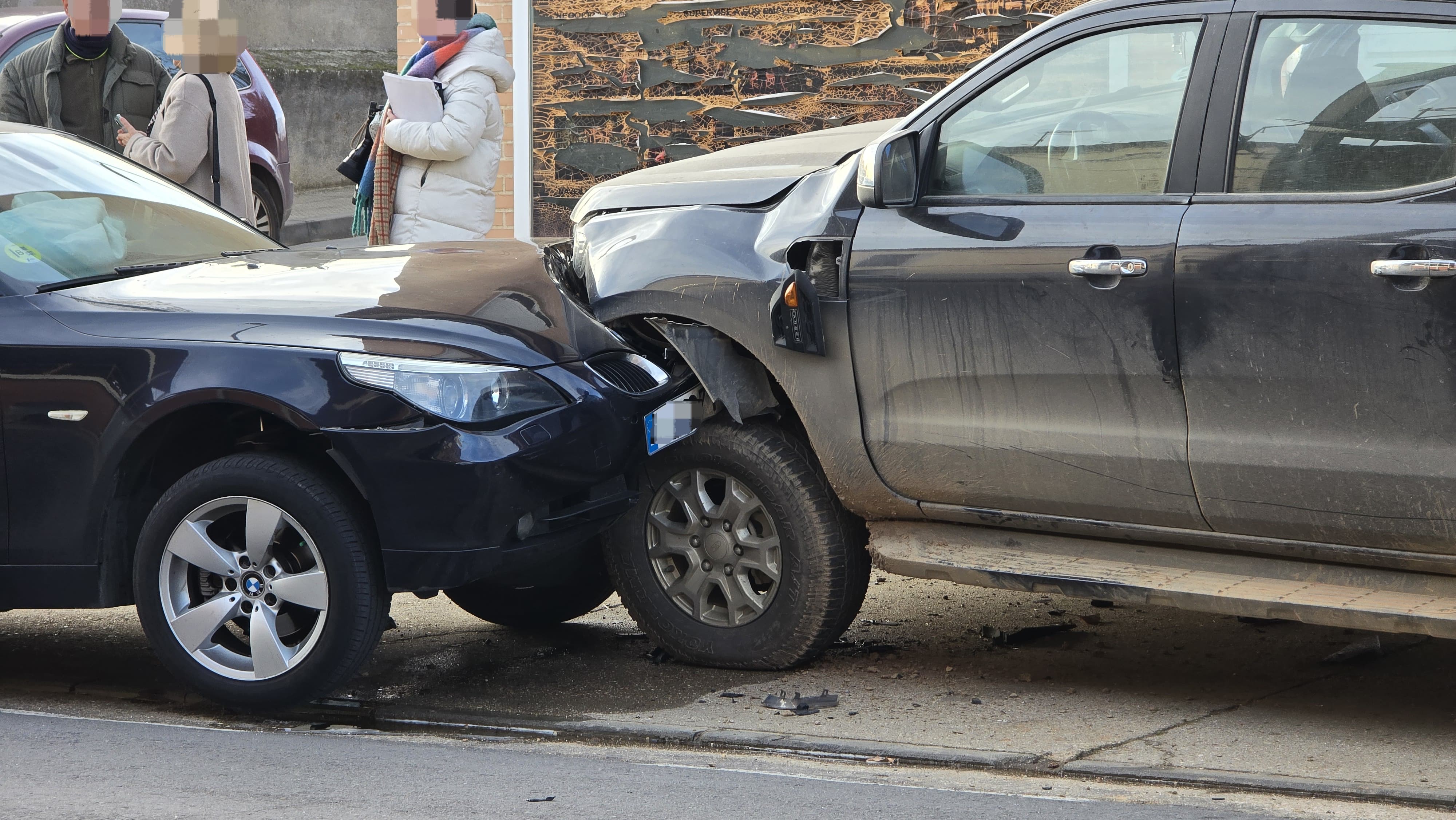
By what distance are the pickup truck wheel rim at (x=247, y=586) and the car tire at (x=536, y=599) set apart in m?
1.03

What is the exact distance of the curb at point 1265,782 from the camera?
388cm

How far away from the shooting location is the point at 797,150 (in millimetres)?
5379

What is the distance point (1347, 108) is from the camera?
4.08 meters

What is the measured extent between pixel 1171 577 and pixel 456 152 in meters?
3.61

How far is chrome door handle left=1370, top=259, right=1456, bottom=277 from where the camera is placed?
381 cm

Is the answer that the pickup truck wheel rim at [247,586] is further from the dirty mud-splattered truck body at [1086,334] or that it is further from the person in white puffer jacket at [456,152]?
the person in white puffer jacket at [456,152]

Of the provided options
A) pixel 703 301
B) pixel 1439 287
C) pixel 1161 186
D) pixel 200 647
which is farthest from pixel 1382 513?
pixel 200 647

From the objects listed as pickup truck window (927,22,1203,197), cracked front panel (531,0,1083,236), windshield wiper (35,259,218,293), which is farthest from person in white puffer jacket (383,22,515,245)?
cracked front panel (531,0,1083,236)

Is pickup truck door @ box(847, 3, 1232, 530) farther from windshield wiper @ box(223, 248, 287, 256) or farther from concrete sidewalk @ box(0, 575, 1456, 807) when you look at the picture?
windshield wiper @ box(223, 248, 287, 256)

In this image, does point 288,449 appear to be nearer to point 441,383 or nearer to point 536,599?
point 441,383

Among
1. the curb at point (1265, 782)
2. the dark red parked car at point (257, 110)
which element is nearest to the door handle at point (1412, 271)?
the curb at point (1265, 782)

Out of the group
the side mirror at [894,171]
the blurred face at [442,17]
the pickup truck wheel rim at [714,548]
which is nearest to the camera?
the side mirror at [894,171]

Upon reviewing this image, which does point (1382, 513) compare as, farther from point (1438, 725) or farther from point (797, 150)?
point (797, 150)

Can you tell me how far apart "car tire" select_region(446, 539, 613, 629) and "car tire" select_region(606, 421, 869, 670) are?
455mm
